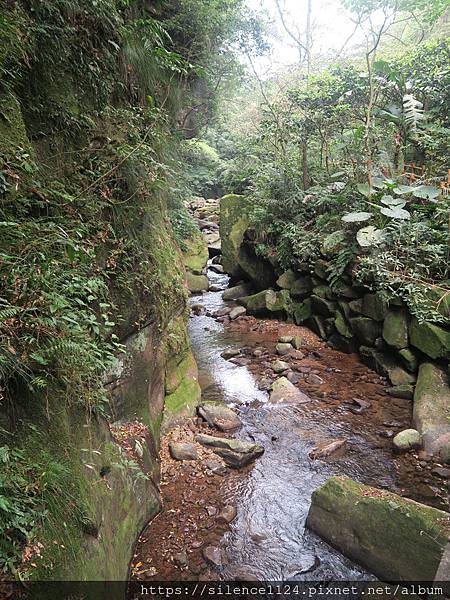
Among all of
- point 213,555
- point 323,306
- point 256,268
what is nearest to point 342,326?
point 323,306

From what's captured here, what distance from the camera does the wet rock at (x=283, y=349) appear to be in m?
7.67

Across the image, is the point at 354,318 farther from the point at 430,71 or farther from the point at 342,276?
the point at 430,71

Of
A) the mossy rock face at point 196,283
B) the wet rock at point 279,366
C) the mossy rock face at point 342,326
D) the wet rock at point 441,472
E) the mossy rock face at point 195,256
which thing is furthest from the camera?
the mossy rock face at point 195,256

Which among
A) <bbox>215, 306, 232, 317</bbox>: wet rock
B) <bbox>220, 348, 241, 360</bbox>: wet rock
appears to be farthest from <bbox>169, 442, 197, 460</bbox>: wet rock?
<bbox>215, 306, 232, 317</bbox>: wet rock

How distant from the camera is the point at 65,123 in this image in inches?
126

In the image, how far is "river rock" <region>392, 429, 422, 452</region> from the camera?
14.7 feet

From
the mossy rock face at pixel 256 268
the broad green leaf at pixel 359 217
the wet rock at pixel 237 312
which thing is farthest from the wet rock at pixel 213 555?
the mossy rock face at pixel 256 268

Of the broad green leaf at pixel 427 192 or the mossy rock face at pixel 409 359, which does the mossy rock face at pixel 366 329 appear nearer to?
the mossy rock face at pixel 409 359

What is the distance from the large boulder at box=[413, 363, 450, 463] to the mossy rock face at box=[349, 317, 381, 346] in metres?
1.12

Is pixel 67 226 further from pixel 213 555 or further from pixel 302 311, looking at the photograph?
pixel 302 311

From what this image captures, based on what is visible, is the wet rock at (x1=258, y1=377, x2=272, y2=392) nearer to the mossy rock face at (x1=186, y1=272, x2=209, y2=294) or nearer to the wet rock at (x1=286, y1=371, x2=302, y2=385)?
the wet rock at (x1=286, y1=371, x2=302, y2=385)

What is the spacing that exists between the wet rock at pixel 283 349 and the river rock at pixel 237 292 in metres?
3.90

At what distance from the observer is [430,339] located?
5551 mm

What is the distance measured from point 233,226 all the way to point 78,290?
385 inches
